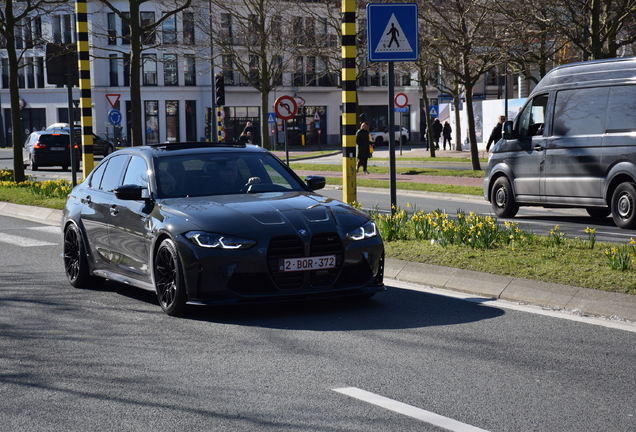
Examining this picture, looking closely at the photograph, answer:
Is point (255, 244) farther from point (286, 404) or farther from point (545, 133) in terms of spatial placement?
point (545, 133)

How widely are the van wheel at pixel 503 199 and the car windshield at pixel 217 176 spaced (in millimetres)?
8944

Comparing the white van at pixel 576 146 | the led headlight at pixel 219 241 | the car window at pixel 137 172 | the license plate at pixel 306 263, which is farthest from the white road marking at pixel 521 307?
the white van at pixel 576 146

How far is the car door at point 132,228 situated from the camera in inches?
336

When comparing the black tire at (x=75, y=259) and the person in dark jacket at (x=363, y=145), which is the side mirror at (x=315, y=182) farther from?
the person in dark jacket at (x=363, y=145)

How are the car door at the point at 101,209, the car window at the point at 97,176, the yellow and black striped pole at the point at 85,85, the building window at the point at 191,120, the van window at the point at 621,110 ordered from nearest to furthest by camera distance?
the car door at the point at 101,209, the car window at the point at 97,176, the van window at the point at 621,110, the yellow and black striped pole at the point at 85,85, the building window at the point at 191,120

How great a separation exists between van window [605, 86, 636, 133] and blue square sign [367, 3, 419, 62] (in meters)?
4.17

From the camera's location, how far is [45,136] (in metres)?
40.6

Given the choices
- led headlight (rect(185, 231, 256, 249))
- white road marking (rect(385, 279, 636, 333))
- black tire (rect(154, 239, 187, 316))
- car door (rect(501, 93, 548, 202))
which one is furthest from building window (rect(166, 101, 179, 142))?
led headlight (rect(185, 231, 256, 249))

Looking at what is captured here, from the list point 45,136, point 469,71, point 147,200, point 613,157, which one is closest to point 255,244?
point 147,200

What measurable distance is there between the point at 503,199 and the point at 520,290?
9.29m

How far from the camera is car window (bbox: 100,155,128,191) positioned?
9617 millimetres

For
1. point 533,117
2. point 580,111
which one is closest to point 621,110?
point 580,111

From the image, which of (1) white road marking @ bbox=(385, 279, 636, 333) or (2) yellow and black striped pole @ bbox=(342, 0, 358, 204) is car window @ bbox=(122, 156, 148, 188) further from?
(2) yellow and black striped pole @ bbox=(342, 0, 358, 204)

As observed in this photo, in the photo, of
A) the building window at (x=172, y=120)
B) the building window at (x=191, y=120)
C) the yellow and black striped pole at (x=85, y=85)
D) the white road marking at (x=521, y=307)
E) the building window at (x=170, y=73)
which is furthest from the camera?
the building window at (x=191, y=120)
